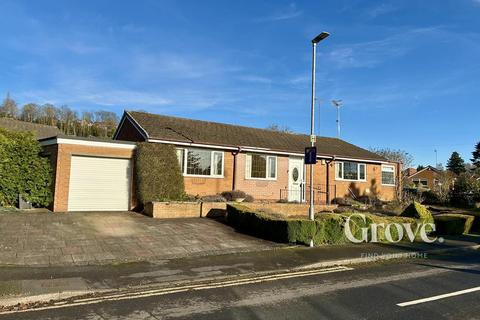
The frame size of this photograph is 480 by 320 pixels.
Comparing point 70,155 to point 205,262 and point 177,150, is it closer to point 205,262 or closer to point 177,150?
point 177,150

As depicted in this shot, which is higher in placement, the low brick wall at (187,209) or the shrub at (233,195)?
the shrub at (233,195)

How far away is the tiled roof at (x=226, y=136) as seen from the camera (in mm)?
19953

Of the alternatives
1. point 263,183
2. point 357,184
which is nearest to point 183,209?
point 263,183

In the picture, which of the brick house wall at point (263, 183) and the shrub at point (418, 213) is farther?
the brick house wall at point (263, 183)

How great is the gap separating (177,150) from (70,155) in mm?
4935

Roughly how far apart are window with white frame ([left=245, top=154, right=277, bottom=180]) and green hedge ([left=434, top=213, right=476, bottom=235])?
8.58 metres

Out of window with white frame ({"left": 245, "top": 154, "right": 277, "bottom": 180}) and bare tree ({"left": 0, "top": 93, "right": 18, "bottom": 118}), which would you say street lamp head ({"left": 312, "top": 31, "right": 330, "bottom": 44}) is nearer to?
window with white frame ({"left": 245, "top": 154, "right": 277, "bottom": 180})

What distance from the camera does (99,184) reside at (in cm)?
1664

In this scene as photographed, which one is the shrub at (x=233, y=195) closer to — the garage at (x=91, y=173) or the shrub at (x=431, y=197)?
the garage at (x=91, y=173)

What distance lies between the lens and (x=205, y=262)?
1001cm

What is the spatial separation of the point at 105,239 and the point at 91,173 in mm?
5648

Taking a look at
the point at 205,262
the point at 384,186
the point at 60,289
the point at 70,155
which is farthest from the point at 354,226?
the point at 384,186

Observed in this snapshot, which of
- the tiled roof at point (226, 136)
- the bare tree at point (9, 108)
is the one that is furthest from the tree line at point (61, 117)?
the tiled roof at point (226, 136)

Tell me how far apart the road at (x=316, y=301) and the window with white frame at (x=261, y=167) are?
41.6ft
